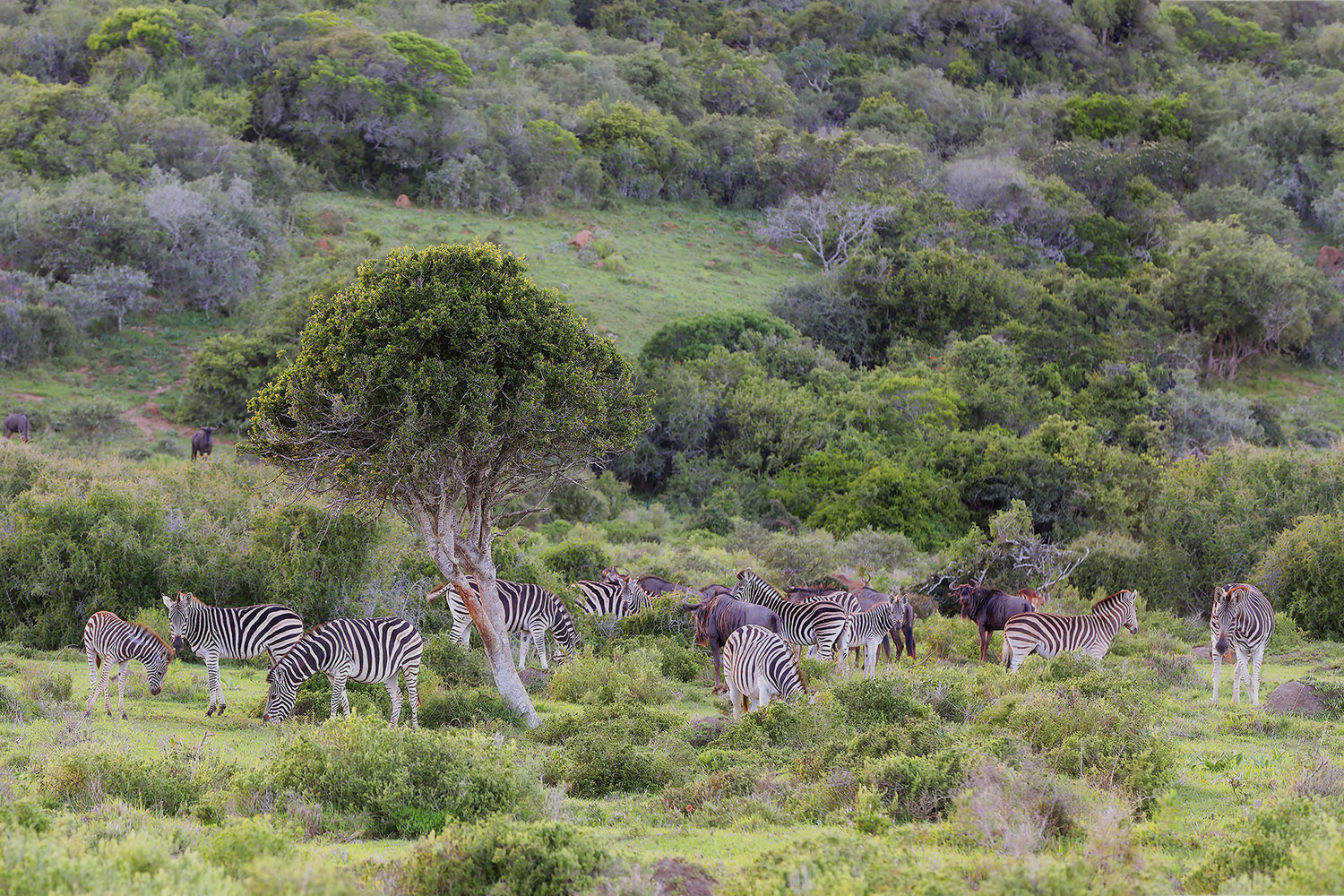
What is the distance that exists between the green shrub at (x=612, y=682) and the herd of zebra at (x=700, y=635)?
0.89 meters

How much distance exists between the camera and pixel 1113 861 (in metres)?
7.17

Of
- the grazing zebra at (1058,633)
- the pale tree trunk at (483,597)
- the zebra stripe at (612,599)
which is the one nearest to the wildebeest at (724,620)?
the pale tree trunk at (483,597)

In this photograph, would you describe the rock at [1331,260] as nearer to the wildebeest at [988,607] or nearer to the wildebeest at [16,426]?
the wildebeest at [988,607]

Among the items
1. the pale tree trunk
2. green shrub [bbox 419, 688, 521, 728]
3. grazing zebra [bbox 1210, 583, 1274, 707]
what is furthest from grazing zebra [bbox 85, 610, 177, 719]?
grazing zebra [bbox 1210, 583, 1274, 707]

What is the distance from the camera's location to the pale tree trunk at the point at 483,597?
13883 millimetres

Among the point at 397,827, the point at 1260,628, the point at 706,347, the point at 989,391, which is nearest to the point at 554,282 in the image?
the point at 706,347

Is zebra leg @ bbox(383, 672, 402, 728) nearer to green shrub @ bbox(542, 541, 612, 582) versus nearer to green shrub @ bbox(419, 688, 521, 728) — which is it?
green shrub @ bbox(419, 688, 521, 728)

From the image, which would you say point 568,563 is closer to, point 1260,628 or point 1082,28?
point 1260,628

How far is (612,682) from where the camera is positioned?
15594 millimetres

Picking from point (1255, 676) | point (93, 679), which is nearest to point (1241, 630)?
point (1255, 676)

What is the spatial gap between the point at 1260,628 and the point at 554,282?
34154mm

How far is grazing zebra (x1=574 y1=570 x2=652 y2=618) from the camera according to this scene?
19481mm

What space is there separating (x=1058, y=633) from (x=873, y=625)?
2625 millimetres

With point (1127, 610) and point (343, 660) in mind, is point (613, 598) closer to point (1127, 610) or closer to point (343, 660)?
point (343, 660)
